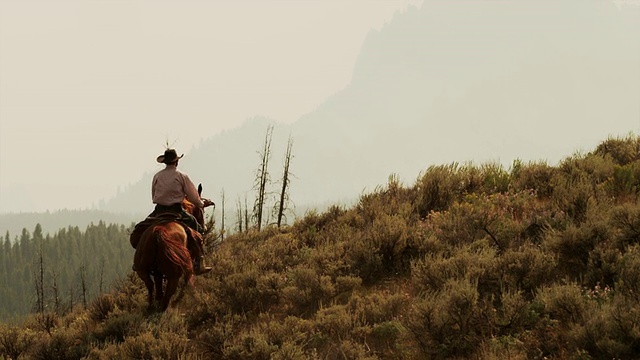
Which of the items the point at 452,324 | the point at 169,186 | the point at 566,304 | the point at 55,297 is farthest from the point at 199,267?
the point at 55,297

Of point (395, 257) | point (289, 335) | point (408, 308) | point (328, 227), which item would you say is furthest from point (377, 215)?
point (289, 335)

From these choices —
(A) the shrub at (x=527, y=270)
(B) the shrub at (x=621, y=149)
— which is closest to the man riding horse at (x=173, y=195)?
(A) the shrub at (x=527, y=270)

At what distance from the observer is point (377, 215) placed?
10.8m

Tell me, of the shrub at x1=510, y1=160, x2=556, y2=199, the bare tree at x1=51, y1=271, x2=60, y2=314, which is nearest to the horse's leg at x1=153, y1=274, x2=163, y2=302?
the bare tree at x1=51, y1=271, x2=60, y2=314

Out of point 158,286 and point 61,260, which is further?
point 61,260

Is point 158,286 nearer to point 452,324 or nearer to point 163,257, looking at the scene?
point 163,257

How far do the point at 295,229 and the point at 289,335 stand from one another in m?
5.90

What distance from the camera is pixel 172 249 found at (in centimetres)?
790

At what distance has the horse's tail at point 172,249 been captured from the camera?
25.7 ft

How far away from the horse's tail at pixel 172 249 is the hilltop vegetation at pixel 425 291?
2.23ft

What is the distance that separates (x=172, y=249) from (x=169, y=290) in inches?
26.7

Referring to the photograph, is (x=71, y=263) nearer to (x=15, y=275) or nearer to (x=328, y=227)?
(x=15, y=275)

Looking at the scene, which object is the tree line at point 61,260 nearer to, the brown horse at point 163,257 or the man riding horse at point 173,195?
the man riding horse at point 173,195

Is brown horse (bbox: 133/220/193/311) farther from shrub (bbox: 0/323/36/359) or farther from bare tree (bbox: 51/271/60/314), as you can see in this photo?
bare tree (bbox: 51/271/60/314)
